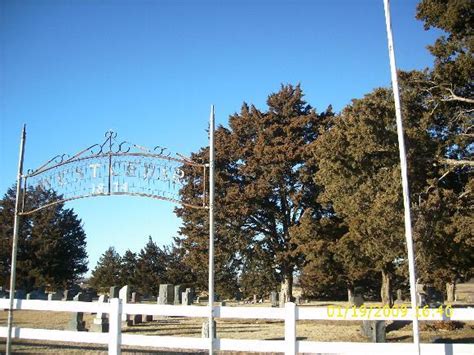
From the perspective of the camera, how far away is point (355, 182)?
69.6ft

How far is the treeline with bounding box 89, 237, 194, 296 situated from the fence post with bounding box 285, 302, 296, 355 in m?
46.1

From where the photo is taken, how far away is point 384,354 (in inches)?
358

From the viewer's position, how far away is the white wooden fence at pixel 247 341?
9.05 metres

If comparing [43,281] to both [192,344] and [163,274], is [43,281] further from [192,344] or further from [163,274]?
[192,344]

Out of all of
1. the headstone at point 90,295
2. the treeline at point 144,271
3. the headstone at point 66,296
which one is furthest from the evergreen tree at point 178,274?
the headstone at point 66,296

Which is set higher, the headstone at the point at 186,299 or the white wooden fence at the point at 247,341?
the white wooden fence at the point at 247,341

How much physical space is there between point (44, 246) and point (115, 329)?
5105 centimetres

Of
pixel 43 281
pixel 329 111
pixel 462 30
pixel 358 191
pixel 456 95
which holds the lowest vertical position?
pixel 43 281

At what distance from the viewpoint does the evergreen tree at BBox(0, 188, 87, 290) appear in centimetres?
5522

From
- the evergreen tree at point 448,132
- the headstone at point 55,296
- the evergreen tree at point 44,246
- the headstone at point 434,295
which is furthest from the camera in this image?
the evergreen tree at point 44,246

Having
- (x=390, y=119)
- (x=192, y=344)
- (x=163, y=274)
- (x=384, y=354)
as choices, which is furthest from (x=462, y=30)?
(x=163, y=274)

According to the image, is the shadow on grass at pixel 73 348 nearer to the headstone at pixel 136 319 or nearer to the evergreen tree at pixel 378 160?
the headstone at pixel 136 319

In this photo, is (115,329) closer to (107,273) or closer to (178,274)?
(178,274)

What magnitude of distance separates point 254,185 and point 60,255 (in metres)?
35.1
